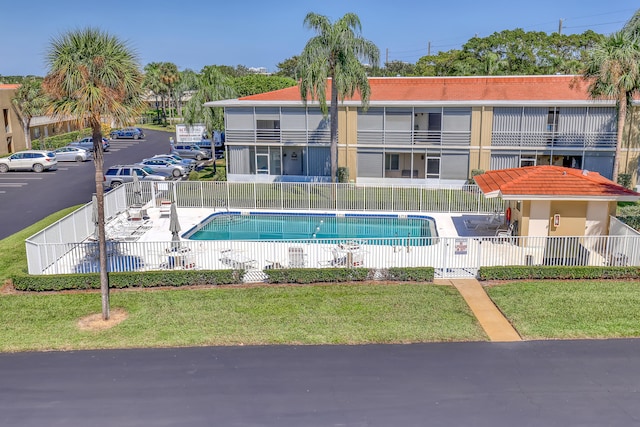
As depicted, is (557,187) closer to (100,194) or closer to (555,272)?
(555,272)

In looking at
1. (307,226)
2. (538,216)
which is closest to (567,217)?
(538,216)

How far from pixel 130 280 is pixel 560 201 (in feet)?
51.2

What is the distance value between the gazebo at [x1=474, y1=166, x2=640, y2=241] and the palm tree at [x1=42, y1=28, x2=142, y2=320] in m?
13.7

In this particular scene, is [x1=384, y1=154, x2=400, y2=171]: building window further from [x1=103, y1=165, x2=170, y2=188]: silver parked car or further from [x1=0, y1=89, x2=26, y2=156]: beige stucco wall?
[x1=0, y1=89, x2=26, y2=156]: beige stucco wall

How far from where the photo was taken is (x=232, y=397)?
11438 mm

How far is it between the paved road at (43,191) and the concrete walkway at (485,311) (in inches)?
747

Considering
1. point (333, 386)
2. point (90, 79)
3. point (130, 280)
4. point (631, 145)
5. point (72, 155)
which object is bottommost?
point (333, 386)

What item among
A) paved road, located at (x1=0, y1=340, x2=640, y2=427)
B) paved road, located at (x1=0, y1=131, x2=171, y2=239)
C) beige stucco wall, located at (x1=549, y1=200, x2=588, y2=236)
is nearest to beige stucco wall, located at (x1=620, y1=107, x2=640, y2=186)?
beige stucco wall, located at (x1=549, y1=200, x2=588, y2=236)

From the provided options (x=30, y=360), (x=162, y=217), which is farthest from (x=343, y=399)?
(x=162, y=217)

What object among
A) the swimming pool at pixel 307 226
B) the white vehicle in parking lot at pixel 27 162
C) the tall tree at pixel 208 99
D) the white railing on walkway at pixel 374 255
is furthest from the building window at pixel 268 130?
the white vehicle in parking lot at pixel 27 162

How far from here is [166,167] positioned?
124ft

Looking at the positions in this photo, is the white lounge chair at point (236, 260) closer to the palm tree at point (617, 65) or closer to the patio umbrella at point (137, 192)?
the patio umbrella at point (137, 192)

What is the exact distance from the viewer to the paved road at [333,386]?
35.2ft

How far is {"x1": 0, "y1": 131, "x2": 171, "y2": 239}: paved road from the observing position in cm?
2767
